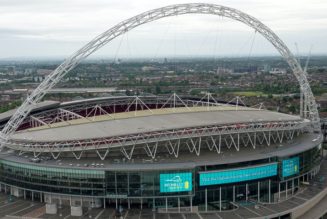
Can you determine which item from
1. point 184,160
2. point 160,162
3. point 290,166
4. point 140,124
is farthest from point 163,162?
point 290,166

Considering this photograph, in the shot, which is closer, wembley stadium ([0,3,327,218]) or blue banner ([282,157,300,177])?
wembley stadium ([0,3,327,218])

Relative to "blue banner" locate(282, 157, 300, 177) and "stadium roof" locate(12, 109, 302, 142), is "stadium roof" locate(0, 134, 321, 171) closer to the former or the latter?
"blue banner" locate(282, 157, 300, 177)

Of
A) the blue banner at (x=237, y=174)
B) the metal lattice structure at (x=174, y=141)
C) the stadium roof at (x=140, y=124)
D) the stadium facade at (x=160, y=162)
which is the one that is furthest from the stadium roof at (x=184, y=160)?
the stadium roof at (x=140, y=124)

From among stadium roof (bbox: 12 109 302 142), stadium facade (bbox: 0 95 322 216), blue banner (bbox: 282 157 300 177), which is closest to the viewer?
stadium facade (bbox: 0 95 322 216)

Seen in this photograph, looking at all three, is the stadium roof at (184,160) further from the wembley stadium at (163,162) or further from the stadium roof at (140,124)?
the stadium roof at (140,124)

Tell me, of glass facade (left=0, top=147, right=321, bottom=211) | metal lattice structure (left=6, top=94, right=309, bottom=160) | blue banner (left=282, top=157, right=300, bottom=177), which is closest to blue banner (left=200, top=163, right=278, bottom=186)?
glass facade (left=0, top=147, right=321, bottom=211)

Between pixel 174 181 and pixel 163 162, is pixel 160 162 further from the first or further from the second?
pixel 174 181

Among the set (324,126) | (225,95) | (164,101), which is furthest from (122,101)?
(225,95)

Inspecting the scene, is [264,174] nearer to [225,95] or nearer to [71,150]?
[71,150]
